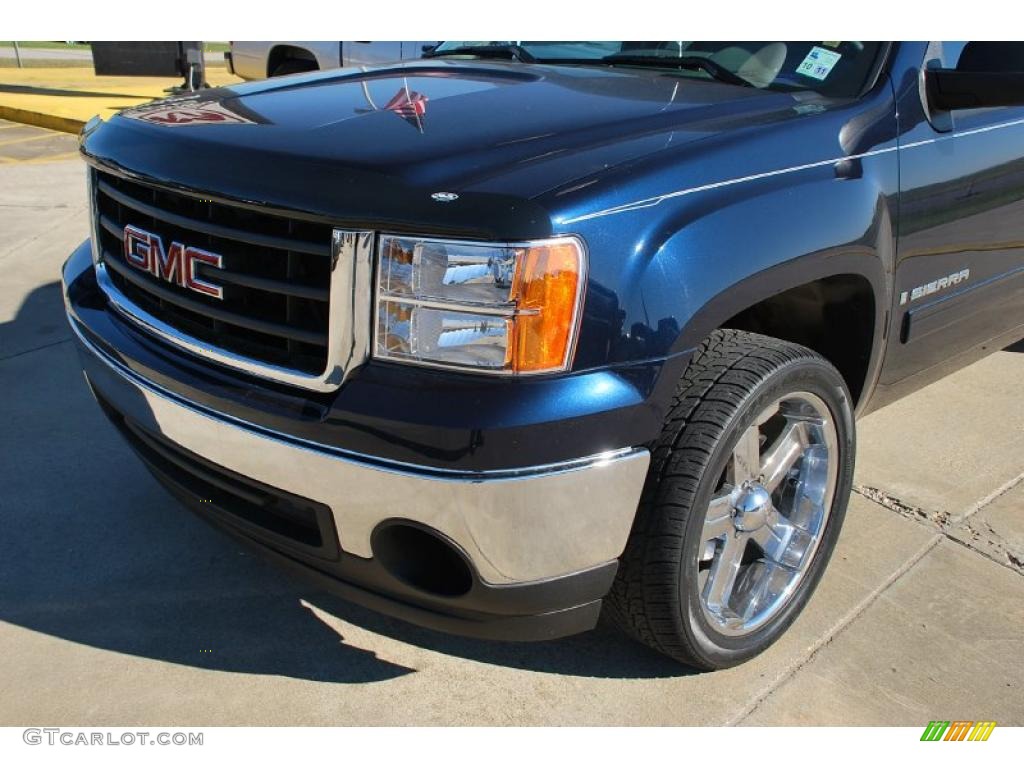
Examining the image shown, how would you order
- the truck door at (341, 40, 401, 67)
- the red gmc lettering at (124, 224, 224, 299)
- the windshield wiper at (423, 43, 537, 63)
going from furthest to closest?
the truck door at (341, 40, 401, 67), the windshield wiper at (423, 43, 537, 63), the red gmc lettering at (124, 224, 224, 299)

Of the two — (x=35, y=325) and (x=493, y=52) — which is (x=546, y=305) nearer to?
(x=493, y=52)

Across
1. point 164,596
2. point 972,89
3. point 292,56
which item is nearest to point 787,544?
point 972,89

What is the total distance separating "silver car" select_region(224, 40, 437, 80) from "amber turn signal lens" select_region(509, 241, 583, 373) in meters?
6.56

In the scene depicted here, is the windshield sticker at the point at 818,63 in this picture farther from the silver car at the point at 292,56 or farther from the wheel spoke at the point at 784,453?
the silver car at the point at 292,56

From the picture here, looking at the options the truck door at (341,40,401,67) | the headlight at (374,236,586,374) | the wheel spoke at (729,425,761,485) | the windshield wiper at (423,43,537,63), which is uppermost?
the windshield wiper at (423,43,537,63)

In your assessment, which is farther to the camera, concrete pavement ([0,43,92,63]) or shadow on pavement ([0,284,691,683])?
concrete pavement ([0,43,92,63])

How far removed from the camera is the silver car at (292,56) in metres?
8.23

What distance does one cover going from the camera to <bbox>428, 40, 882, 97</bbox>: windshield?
8.77 feet

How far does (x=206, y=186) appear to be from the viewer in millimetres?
2105

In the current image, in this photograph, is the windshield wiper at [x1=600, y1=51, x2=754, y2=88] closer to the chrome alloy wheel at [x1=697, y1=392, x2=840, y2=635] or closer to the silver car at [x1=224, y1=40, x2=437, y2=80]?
the chrome alloy wheel at [x1=697, y1=392, x2=840, y2=635]

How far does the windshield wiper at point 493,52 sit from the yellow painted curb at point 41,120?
8.00m

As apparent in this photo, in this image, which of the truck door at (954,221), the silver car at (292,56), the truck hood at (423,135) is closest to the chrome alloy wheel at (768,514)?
the truck door at (954,221)

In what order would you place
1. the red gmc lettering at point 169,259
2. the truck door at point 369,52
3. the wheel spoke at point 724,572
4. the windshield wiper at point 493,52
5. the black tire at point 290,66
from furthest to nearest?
1. the black tire at point 290,66
2. the truck door at point 369,52
3. the windshield wiper at point 493,52
4. the wheel spoke at point 724,572
5. the red gmc lettering at point 169,259

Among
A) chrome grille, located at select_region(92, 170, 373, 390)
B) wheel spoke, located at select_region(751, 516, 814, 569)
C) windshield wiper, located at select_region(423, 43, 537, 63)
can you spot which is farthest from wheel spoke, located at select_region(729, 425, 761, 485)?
windshield wiper, located at select_region(423, 43, 537, 63)
